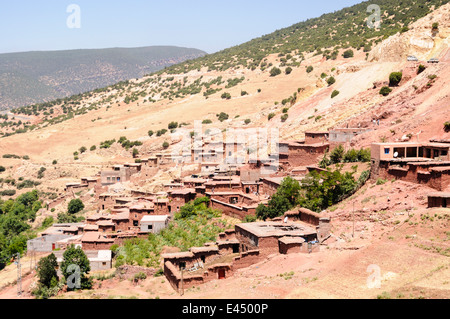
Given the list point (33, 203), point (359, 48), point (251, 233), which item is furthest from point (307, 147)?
point (359, 48)

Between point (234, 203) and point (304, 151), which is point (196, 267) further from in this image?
point (304, 151)

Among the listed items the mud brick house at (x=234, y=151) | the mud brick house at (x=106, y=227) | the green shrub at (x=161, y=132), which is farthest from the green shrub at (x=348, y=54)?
the mud brick house at (x=106, y=227)

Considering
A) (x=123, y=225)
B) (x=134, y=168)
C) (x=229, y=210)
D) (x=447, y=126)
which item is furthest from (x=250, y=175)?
(x=134, y=168)

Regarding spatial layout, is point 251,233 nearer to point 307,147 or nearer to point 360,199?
point 360,199

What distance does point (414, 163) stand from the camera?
2034 centimetres

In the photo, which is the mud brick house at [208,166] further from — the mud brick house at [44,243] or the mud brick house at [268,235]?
the mud brick house at [268,235]

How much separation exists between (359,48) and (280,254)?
154 ft

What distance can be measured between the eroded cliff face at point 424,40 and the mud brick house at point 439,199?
2005 cm

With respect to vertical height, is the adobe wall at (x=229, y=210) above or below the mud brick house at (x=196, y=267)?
above

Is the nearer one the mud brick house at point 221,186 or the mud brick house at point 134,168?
the mud brick house at point 221,186

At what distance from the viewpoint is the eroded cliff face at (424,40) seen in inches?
1432

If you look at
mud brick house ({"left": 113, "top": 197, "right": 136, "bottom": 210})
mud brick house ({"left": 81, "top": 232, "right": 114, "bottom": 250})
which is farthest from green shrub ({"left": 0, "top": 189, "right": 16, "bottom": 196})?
mud brick house ({"left": 81, "top": 232, "right": 114, "bottom": 250})

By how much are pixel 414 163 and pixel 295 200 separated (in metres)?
5.53
